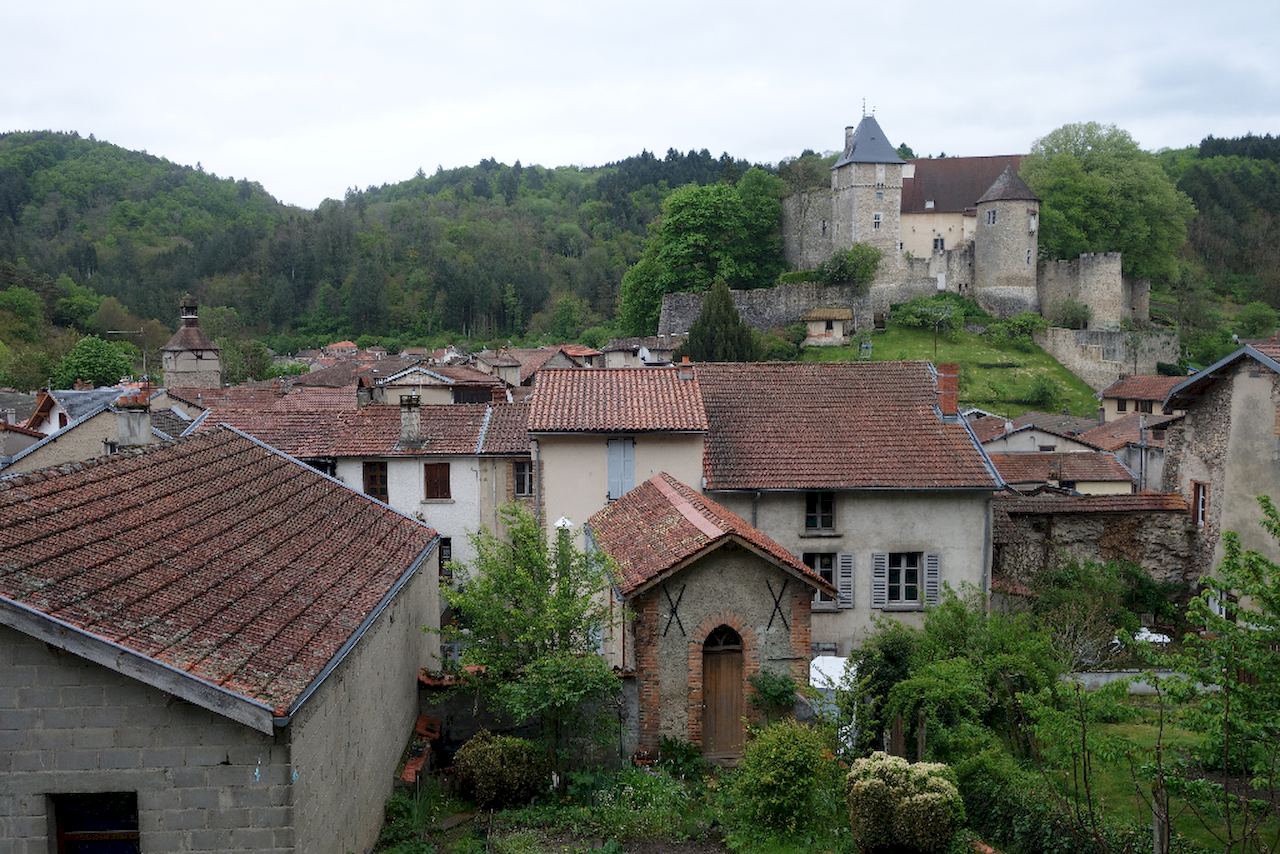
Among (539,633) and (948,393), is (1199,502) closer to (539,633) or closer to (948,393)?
(948,393)

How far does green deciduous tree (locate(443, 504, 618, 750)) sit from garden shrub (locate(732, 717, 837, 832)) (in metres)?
2.22

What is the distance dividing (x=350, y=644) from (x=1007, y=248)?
70202 millimetres

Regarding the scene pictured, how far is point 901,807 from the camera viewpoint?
9.77m

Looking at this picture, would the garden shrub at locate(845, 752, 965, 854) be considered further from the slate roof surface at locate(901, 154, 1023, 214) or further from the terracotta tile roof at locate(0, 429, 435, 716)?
the slate roof surface at locate(901, 154, 1023, 214)

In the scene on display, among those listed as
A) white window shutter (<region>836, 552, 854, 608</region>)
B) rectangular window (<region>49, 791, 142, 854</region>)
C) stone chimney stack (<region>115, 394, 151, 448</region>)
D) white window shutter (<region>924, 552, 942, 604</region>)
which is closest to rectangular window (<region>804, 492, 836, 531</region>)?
white window shutter (<region>836, 552, 854, 608</region>)

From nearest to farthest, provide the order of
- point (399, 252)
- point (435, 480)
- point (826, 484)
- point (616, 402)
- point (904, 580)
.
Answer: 1. point (826, 484)
2. point (904, 580)
3. point (616, 402)
4. point (435, 480)
5. point (399, 252)

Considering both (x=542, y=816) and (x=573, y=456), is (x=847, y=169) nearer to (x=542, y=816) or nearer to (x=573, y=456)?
(x=573, y=456)

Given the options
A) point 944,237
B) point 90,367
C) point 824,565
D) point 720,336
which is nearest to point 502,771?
point 824,565

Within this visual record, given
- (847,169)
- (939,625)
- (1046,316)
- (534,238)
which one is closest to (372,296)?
(534,238)

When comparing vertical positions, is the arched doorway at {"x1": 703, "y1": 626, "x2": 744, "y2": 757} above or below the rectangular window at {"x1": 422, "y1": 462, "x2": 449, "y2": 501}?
below

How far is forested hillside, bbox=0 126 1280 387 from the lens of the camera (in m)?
79.4

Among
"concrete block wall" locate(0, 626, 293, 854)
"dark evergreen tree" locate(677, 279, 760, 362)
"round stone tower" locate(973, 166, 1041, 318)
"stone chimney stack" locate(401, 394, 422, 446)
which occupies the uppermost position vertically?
"round stone tower" locate(973, 166, 1041, 318)

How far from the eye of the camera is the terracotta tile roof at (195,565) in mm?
7188

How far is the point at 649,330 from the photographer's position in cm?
7806
